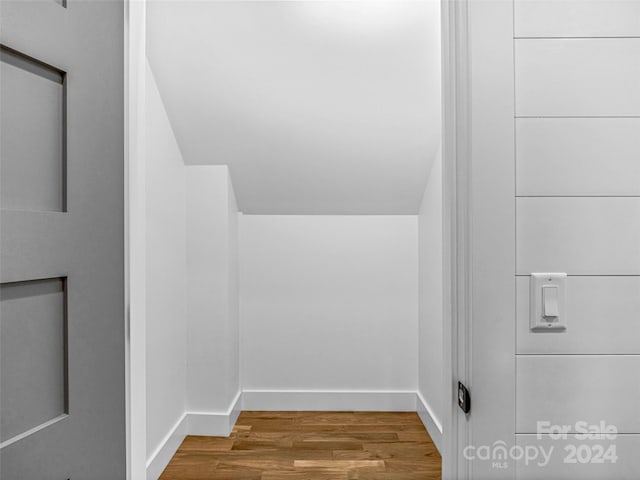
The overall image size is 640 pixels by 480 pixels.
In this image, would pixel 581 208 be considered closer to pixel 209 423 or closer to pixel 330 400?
pixel 209 423

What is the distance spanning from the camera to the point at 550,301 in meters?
0.89

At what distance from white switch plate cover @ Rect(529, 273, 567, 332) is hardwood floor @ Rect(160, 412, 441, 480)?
1.60 m

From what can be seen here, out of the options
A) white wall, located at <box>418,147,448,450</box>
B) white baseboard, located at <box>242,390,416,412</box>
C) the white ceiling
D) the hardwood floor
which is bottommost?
the hardwood floor

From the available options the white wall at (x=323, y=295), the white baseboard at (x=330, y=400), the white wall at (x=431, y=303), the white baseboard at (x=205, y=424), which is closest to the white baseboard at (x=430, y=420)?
the white wall at (x=431, y=303)

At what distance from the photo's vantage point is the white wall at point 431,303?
2604mm

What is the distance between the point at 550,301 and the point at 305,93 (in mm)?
1806

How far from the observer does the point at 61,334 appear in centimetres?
82

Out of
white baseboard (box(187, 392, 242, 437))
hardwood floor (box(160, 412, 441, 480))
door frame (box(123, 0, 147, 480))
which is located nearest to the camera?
door frame (box(123, 0, 147, 480))

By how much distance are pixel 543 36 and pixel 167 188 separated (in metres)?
1.94

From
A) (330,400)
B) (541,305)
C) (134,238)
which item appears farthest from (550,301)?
(330,400)

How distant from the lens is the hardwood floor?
89.4 inches

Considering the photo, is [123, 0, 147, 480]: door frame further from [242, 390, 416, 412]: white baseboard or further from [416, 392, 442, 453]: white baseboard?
[242, 390, 416, 412]: white baseboard

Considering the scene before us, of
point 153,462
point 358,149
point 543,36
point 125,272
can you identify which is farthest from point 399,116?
point 153,462

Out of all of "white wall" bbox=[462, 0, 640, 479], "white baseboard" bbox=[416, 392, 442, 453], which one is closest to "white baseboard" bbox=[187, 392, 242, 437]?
"white baseboard" bbox=[416, 392, 442, 453]
